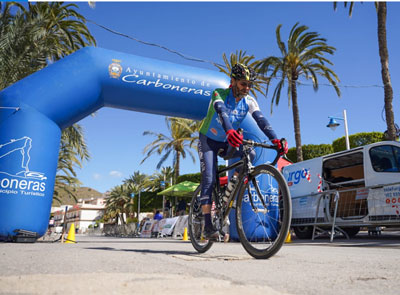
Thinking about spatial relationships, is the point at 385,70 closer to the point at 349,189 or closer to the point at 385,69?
the point at 385,69

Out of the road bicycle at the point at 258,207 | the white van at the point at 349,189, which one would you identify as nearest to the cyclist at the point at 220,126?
the road bicycle at the point at 258,207

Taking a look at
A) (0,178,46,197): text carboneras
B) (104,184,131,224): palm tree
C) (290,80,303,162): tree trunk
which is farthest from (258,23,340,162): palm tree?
(104,184,131,224): palm tree

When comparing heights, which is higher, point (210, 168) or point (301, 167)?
point (301, 167)

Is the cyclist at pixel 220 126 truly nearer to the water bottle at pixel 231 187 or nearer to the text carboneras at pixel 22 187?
the water bottle at pixel 231 187

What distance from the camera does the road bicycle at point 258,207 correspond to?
10.7 feet

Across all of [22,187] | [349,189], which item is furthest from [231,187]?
[349,189]

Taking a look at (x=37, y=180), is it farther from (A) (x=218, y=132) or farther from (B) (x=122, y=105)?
(A) (x=218, y=132)

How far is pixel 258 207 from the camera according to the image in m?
3.70

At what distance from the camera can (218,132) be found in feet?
13.3

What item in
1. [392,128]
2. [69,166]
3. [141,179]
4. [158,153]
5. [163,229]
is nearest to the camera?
[392,128]

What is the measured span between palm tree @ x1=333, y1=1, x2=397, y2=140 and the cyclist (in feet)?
41.1

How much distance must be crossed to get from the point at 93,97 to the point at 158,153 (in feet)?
79.8

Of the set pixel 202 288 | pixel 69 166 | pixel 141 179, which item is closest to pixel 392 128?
pixel 202 288

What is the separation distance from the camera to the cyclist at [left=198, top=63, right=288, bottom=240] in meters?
3.91
